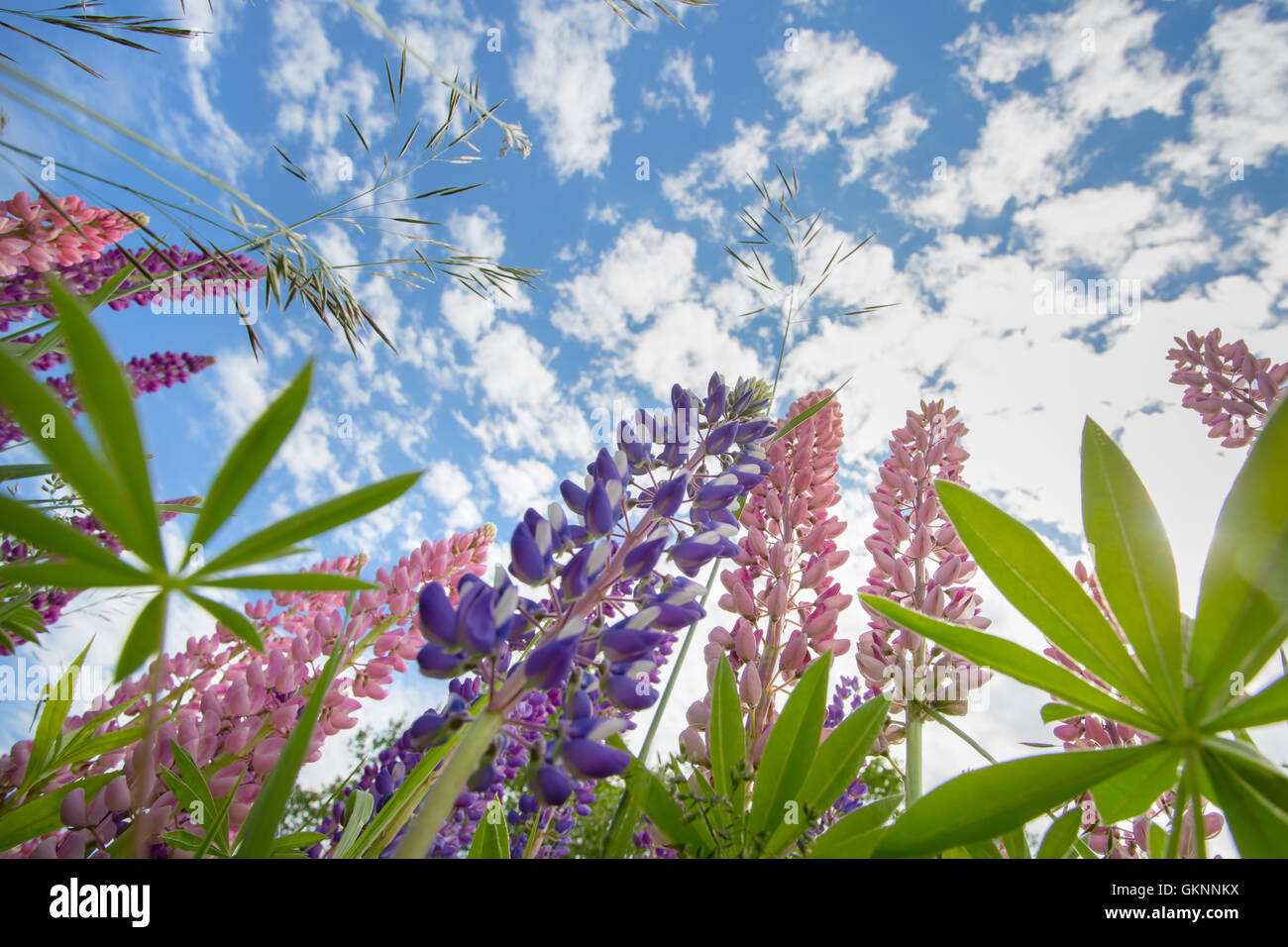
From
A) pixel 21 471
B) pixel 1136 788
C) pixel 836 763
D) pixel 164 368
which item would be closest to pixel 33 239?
pixel 164 368

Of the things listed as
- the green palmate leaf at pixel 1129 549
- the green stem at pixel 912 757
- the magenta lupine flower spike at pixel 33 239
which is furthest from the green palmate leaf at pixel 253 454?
the magenta lupine flower spike at pixel 33 239

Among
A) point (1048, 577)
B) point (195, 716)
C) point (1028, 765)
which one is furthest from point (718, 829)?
point (195, 716)

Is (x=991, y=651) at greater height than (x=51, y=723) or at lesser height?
lesser

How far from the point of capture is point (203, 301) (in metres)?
2.00

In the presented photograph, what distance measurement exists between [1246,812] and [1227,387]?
A: 8.67 ft

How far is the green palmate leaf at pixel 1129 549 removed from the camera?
21.2 inches

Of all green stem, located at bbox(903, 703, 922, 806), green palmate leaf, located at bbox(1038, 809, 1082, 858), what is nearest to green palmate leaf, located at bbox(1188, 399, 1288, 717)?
green palmate leaf, located at bbox(1038, 809, 1082, 858)

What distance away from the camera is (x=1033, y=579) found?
586 millimetres

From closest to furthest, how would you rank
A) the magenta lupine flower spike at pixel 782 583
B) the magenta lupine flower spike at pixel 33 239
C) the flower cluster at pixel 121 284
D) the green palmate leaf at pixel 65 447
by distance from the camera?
the green palmate leaf at pixel 65 447 → the magenta lupine flower spike at pixel 782 583 → the flower cluster at pixel 121 284 → the magenta lupine flower spike at pixel 33 239

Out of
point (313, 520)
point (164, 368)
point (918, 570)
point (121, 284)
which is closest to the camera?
point (313, 520)

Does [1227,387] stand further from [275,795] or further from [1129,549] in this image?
[275,795]

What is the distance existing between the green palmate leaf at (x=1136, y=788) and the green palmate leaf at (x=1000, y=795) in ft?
0.24

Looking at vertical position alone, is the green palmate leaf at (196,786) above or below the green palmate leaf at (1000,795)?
above

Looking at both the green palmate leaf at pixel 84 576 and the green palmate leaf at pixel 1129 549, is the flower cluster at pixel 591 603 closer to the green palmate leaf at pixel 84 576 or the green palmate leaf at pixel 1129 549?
the green palmate leaf at pixel 84 576
